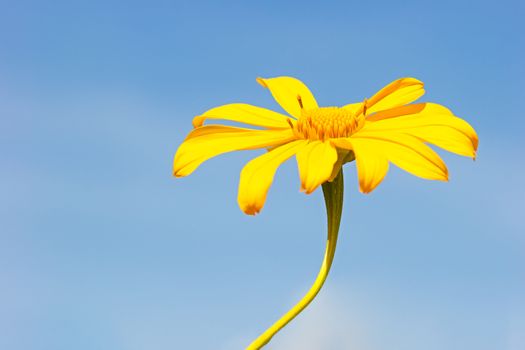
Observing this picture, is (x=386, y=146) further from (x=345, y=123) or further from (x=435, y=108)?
(x=435, y=108)

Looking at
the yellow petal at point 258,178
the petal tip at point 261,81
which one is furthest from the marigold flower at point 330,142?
the petal tip at point 261,81

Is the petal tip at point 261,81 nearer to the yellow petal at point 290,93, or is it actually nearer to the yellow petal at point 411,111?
the yellow petal at point 290,93

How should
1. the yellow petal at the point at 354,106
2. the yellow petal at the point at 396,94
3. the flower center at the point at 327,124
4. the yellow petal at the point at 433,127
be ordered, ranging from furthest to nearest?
the yellow petal at the point at 354,106 → the yellow petal at the point at 396,94 → the flower center at the point at 327,124 → the yellow petal at the point at 433,127

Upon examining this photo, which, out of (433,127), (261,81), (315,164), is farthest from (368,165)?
(261,81)

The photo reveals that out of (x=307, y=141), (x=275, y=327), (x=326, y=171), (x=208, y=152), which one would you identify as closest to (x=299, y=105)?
(x=307, y=141)

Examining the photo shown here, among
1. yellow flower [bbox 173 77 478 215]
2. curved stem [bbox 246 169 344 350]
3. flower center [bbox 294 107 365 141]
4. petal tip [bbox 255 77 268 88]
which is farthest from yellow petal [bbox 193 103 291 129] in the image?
curved stem [bbox 246 169 344 350]

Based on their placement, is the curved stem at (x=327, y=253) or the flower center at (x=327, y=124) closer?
the curved stem at (x=327, y=253)

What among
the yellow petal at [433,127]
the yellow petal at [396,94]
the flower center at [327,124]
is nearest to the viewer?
the yellow petal at [433,127]
